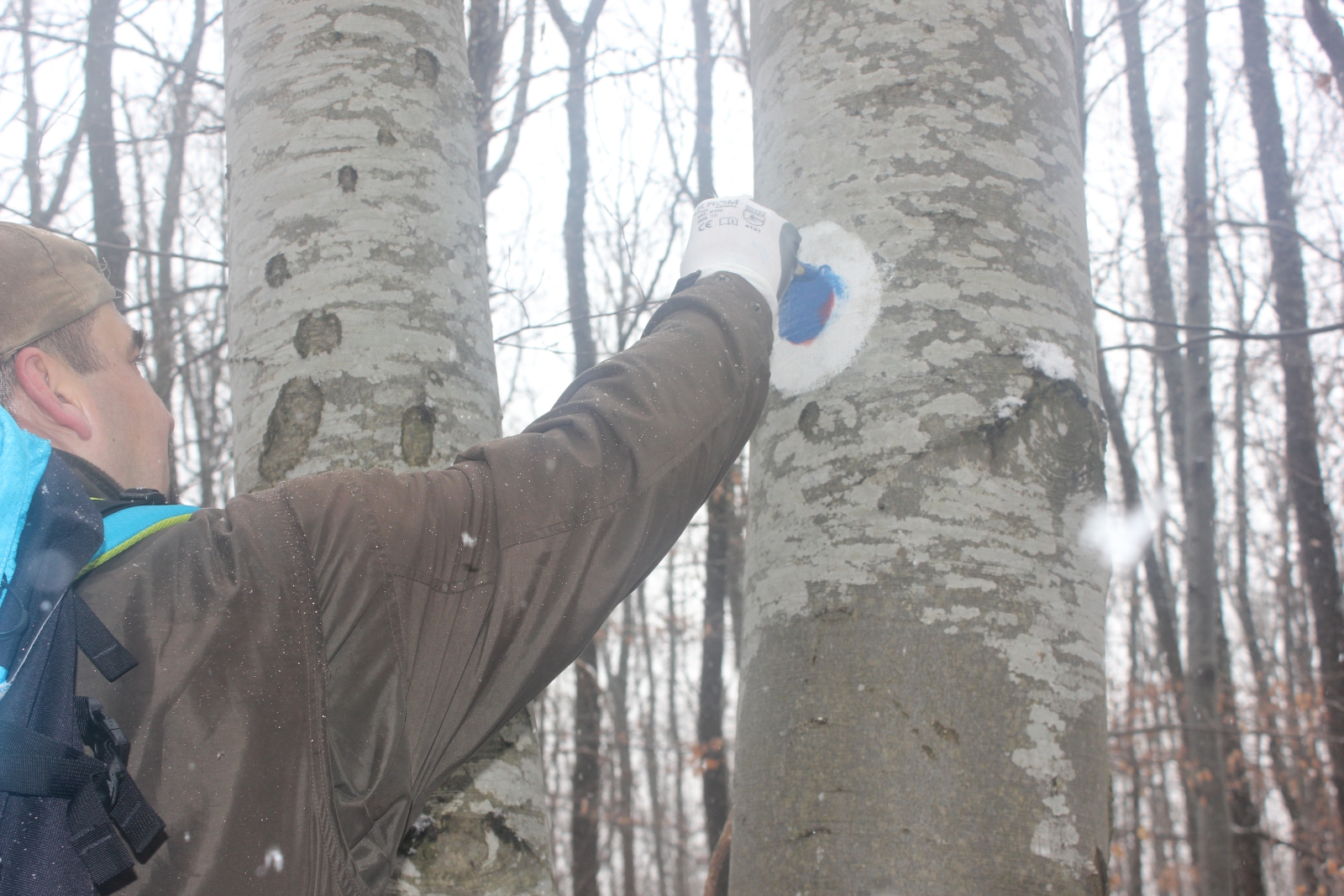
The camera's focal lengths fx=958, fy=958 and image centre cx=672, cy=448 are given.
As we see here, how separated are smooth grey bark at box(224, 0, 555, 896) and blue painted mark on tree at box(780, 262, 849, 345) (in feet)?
2.20

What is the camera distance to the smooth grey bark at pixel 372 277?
5.72ft

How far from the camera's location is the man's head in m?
1.27

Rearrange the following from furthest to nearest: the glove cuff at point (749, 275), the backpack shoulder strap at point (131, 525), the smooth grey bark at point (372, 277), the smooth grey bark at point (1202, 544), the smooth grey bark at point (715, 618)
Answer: the smooth grey bark at point (715, 618)
the smooth grey bark at point (1202, 544)
the smooth grey bark at point (372, 277)
the glove cuff at point (749, 275)
the backpack shoulder strap at point (131, 525)

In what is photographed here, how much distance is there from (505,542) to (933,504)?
71 cm

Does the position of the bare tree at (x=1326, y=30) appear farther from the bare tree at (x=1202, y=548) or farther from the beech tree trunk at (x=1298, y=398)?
the beech tree trunk at (x=1298, y=398)

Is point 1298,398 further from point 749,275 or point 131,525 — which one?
point 131,525

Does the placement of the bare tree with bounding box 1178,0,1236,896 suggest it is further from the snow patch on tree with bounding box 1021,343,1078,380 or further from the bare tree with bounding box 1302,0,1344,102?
the snow patch on tree with bounding box 1021,343,1078,380

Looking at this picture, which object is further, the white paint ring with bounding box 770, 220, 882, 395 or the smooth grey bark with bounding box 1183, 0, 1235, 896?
the smooth grey bark with bounding box 1183, 0, 1235, 896

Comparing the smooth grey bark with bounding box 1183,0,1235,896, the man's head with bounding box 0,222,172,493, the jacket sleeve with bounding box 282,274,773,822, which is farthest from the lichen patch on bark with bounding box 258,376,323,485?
the smooth grey bark with bounding box 1183,0,1235,896

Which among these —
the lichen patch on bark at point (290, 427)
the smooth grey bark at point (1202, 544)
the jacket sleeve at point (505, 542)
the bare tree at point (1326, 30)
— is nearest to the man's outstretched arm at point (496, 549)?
the jacket sleeve at point (505, 542)

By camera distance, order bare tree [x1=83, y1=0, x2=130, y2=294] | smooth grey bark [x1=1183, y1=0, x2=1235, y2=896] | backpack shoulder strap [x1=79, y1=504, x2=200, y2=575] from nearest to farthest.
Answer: backpack shoulder strap [x1=79, y1=504, x2=200, y2=575] → smooth grey bark [x1=1183, y1=0, x2=1235, y2=896] → bare tree [x1=83, y1=0, x2=130, y2=294]

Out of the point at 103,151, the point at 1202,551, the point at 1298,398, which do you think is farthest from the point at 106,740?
the point at 1298,398

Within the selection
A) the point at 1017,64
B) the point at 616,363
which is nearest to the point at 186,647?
the point at 616,363

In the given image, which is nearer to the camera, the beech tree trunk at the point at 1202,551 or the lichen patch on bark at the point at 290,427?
the lichen patch on bark at the point at 290,427
